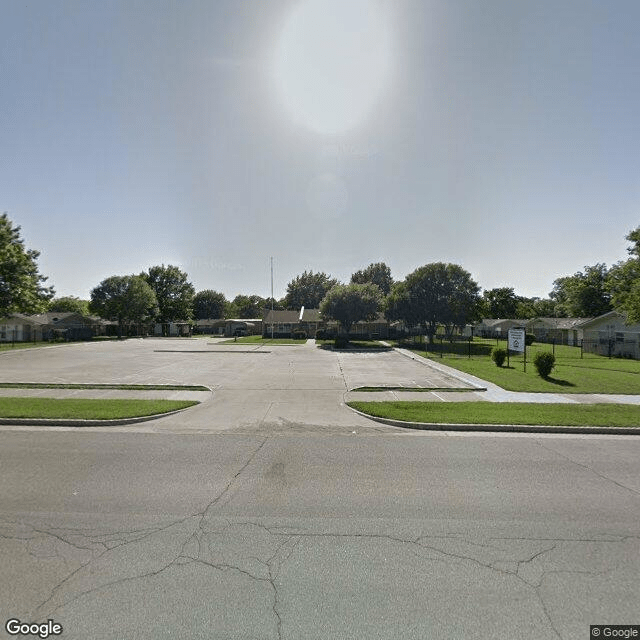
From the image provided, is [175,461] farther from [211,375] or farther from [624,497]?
[211,375]

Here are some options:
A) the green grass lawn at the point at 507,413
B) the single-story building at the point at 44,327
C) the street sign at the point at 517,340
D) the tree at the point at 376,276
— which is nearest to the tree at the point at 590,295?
the tree at the point at 376,276

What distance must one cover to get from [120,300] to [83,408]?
201 feet

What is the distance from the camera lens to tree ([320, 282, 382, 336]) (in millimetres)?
48594

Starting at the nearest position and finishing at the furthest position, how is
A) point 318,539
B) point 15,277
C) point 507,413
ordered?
point 318,539 → point 507,413 → point 15,277

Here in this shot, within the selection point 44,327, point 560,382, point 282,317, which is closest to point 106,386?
point 560,382

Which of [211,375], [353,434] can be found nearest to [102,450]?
[353,434]

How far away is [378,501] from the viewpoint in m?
5.45

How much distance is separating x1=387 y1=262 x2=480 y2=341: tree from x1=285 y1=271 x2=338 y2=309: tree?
46.0 m

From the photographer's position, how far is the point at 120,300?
64812 millimetres

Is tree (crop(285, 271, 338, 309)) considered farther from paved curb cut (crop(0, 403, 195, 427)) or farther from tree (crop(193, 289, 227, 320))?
paved curb cut (crop(0, 403, 195, 427))

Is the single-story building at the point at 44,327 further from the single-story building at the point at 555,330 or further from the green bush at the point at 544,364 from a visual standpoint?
the single-story building at the point at 555,330

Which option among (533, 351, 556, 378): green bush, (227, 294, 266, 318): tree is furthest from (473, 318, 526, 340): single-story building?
(227, 294, 266, 318): tree

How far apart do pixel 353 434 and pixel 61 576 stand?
254 inches

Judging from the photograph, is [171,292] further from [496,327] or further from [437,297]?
[496,327]
